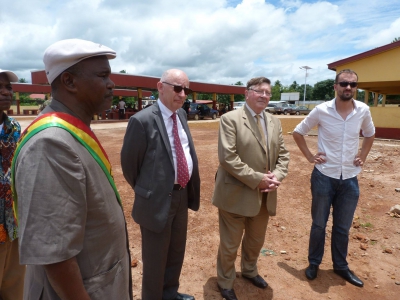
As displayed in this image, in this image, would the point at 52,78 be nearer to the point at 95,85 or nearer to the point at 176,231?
the point at 95,85

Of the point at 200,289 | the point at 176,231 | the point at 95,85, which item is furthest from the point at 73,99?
→ the point at 200,289

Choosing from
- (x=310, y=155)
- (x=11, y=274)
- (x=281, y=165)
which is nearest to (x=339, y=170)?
(x=310, y=155)

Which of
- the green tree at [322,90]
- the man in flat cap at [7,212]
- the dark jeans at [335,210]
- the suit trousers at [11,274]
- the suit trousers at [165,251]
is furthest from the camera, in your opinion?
the green tree at [322,90]

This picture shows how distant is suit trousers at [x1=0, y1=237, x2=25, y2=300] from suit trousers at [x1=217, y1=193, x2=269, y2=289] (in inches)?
67.2

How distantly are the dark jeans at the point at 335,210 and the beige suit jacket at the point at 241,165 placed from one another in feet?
1.89

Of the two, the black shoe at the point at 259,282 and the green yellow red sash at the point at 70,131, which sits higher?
the green yellow red sash at the point at 70,131

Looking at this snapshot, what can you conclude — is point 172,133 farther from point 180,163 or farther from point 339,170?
point 339,170

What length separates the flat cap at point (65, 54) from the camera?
117 centimetres

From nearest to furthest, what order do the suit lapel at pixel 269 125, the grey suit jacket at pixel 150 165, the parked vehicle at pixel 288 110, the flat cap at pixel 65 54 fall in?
the flat cap at pixel 65 54, the grey suit jacket at pixel 150 165, the suit lapel at pixel 269 125, the parked vehicle at pixel 288 110

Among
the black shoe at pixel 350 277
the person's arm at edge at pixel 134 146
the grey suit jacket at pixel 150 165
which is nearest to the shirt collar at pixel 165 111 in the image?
the grey suit jacket at pixel 150 165

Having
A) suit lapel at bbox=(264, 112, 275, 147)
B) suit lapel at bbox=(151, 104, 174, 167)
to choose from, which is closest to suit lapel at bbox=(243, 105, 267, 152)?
suit lapel at bbox=(264, 112, 275, 147)

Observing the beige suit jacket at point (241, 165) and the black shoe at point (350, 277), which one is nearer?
the beige suit jacket at point (241, 165)

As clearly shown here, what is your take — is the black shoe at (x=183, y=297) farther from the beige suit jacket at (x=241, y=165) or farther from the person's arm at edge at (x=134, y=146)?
the person's arm at edge at (x=134, y=146)

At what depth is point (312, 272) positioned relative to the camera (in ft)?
10.2
